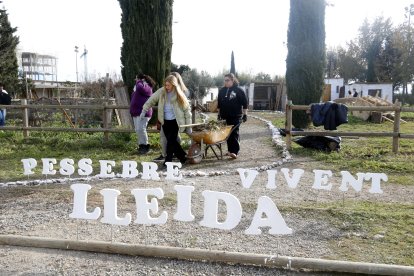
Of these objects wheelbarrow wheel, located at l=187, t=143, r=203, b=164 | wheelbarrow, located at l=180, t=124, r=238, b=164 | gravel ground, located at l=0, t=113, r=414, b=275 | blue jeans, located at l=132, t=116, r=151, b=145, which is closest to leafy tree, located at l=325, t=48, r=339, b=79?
blue jeans, located at l=132, t=116, r=151, b=145

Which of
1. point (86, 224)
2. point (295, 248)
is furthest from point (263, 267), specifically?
point (86, 224)

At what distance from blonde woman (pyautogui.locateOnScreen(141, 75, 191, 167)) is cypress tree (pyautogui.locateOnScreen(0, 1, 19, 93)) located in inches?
1081

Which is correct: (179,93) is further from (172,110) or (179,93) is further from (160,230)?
(160,230)

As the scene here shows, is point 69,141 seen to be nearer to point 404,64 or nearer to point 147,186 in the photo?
point 147,186

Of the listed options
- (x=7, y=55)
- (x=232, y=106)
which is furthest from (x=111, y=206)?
(x=7, y=55)

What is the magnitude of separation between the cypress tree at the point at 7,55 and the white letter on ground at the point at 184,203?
103ft

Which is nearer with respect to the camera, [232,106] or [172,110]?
[172,110]

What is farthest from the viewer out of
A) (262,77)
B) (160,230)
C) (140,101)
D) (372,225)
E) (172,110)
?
(262,77)

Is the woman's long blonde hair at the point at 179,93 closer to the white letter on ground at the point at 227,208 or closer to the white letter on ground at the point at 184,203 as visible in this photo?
the white letter on ground at the point at 184,203

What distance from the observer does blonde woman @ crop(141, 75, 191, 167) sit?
7706 millimetres

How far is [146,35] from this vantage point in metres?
11.8

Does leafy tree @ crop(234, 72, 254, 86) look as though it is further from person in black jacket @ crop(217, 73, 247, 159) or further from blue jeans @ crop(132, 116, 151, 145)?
person in black jacket @ crop(217, 73, 247, 159)

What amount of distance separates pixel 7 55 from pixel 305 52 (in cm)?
2630

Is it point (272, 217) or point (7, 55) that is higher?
point (7, 55)
